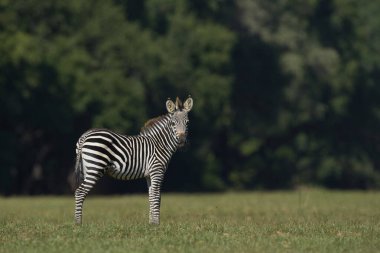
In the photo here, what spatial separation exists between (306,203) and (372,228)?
17.9 metres

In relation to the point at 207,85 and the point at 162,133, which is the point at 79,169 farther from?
the point at 207,85

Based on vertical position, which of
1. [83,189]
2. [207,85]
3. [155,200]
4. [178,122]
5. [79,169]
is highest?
[207,85]

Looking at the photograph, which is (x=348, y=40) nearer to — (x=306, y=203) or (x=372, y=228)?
(x=306, y=203)

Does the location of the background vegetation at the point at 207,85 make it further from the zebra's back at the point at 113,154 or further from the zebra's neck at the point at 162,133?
the zebra's back at the point at 113,154

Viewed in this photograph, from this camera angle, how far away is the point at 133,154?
2517cm

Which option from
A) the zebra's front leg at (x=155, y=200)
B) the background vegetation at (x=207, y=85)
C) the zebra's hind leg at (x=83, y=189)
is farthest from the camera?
the background vegetation at (x=207, y=85)

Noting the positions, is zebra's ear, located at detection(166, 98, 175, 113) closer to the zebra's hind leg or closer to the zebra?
the zebra

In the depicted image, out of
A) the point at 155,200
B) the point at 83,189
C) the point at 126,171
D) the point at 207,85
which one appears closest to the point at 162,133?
the point at 126,171

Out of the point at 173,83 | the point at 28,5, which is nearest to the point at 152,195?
the point at 28,5

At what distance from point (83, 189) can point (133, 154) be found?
1330mm

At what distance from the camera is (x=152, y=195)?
25.1 meters

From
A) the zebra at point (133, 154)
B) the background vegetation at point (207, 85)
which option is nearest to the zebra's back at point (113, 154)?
the zebra at point (133, 154)

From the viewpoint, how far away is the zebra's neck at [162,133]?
25703 mm

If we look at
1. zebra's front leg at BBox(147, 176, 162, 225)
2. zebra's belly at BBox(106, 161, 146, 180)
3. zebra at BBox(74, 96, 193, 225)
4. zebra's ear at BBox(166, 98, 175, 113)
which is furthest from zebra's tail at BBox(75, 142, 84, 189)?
zebra's ear at BBox(166, 98, 175, 113)
